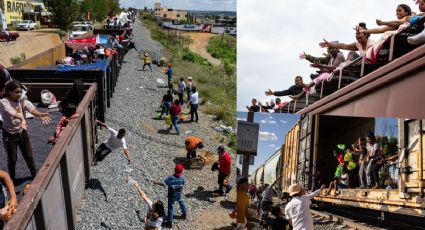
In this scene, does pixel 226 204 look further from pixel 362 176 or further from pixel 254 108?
pixel 362 176

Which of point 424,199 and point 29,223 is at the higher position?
point 424,199

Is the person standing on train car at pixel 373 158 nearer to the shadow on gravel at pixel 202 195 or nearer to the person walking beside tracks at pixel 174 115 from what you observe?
the shadow on gravel at pixel 202 195

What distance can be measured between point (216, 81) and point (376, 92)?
19.2 meters

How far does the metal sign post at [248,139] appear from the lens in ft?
8.65

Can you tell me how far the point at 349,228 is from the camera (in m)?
2.47

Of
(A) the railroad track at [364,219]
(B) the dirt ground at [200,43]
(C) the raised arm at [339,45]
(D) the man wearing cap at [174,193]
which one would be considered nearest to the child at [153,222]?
(D) the man wearing cap at [174,193]

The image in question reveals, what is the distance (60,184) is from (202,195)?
3.93 meters

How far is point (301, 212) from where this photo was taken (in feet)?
8.93

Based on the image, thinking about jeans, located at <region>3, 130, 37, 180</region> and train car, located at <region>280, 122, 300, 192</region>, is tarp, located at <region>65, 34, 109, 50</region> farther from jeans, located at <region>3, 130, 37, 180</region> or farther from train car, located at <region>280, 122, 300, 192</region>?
train car, located at <region>280, 122, 300, 192</region>

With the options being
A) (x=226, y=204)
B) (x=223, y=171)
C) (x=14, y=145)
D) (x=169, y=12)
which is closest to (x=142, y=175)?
(x=223, y=171)

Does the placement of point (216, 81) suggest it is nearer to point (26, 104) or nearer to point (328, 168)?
point (26, 104)

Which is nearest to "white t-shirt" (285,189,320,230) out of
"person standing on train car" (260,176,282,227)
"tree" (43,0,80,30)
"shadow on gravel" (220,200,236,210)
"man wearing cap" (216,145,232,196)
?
"person standing on train car" (260,176,282,227)

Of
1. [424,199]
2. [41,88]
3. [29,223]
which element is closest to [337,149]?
[424,199]

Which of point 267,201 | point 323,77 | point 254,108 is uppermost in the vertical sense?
point 323,77
